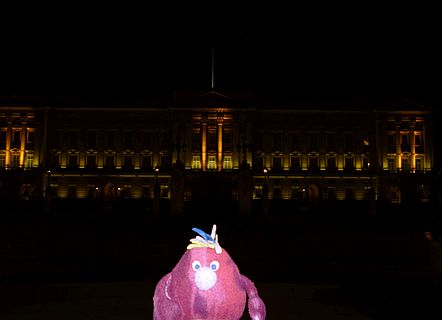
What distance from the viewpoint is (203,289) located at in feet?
16.1

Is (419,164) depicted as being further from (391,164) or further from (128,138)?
(128,138)

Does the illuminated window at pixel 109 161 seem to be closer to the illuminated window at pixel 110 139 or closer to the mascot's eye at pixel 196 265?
the illuminated window at pixel 110 139

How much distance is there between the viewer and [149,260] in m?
18.0

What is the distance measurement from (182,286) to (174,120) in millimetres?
64806

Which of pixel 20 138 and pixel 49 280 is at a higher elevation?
pixel 20 138

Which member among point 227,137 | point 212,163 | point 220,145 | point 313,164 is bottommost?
point 212,163

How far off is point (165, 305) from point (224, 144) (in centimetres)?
6465

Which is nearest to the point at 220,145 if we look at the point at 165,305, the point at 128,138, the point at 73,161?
the point at 128,138

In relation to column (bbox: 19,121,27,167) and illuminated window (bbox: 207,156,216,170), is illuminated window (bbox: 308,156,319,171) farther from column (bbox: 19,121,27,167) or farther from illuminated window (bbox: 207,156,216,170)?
column (bbox: 19,121,27,167)

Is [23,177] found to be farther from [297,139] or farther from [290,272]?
[290,272]

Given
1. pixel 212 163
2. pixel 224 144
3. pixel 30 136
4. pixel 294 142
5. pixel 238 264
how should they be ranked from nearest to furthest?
pixel 238 264 < pixel 212 163 < pixel 224 144 < pixel 30 136 < pixel 294 142

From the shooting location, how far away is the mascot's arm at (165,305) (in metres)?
5.01

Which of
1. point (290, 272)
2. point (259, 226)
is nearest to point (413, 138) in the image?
point (259, 226)

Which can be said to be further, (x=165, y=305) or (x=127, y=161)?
(x=127, y=161)
